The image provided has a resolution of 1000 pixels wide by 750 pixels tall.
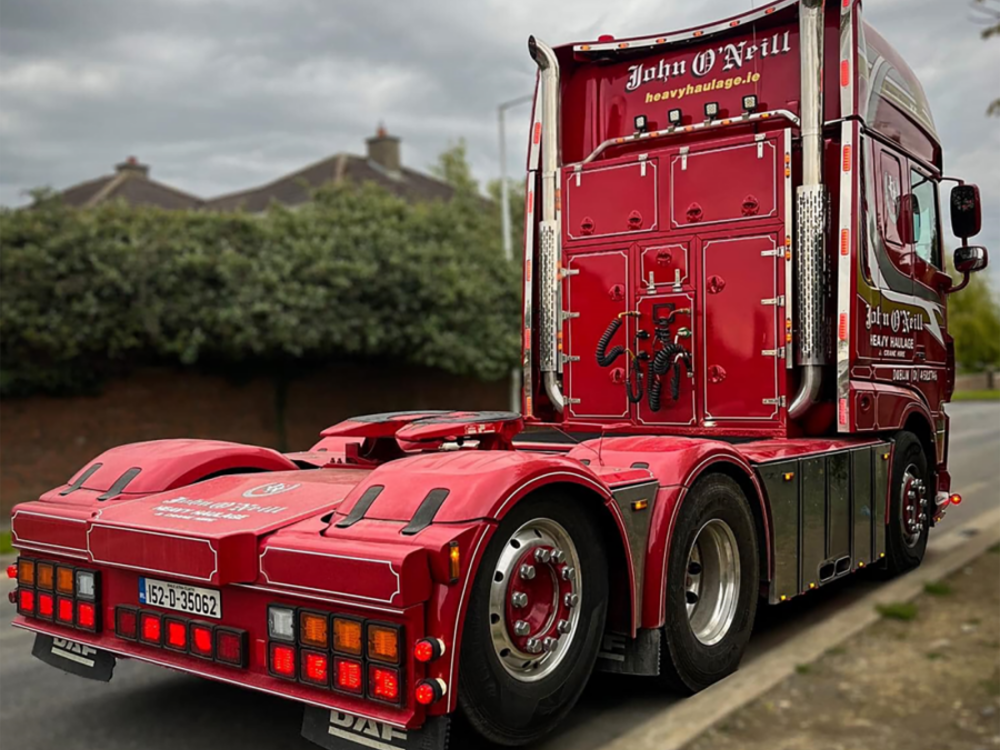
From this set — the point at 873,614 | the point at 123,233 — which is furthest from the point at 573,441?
the point at 123,233

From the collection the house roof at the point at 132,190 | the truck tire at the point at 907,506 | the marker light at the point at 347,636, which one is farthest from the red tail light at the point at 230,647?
the house roof at the point at 132,190

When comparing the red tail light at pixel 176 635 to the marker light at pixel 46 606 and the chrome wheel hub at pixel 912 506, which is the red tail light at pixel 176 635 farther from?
the chrome wheel hub at pixel 912 506

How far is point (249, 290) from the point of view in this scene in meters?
15.1

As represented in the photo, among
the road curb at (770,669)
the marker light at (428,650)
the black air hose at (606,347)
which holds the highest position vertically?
the black air hose at (606,347)

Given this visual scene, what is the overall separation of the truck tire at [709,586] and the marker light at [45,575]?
2686 mm

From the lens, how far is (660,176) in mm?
6898

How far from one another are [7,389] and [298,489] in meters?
11.1

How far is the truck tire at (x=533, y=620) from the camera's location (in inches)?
141

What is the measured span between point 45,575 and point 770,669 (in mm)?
3356

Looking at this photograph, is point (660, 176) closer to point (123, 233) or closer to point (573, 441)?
point (573, 441)

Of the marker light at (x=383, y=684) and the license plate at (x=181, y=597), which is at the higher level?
the license plate at (x=181, y=597)

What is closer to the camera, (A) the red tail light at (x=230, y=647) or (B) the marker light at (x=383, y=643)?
(B) the marker light at (x=383, y=643)

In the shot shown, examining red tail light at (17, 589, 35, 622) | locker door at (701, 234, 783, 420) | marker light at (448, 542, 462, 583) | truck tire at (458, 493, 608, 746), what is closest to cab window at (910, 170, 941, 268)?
locker door at (701, 234, 783, 420)

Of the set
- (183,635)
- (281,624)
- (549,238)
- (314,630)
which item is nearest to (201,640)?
(183,635)
